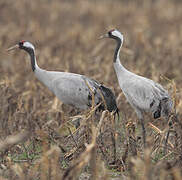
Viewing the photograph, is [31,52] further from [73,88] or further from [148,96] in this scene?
[148,96]

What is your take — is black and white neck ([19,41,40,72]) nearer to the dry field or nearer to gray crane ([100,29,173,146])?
the dry field

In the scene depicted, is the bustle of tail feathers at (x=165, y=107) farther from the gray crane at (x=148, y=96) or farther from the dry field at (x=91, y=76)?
the dry field at (x=91, y=76)

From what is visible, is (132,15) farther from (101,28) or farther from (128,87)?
(128,87)

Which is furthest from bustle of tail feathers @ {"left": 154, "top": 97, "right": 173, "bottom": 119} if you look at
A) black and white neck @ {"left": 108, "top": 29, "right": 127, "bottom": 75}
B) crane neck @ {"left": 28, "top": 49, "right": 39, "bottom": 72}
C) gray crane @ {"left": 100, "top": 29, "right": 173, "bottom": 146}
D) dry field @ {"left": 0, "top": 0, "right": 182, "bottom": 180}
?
crane neck @ {"left": 28, "top": 49, "right": 39, "bottom": 72}

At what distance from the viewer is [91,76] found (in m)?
7.16

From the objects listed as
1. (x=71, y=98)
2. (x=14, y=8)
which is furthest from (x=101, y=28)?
(x=71, y=98)

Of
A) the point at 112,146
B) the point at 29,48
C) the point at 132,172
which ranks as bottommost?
the point at 112,146

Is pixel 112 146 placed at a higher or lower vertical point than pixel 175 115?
lower

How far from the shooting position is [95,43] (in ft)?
34.5

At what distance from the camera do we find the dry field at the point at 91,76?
364cm

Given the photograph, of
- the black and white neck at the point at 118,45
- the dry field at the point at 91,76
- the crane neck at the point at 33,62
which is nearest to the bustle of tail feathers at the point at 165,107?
the dry field at the point at 91,76

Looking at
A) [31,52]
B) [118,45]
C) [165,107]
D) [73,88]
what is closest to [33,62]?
[31,52]

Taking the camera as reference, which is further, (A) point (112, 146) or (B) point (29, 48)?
(B) point (29, 48)

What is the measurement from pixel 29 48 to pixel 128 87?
1559 mm
